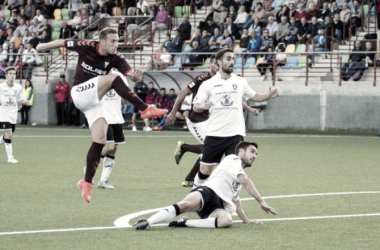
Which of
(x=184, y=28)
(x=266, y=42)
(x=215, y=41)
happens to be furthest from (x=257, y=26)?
(x=184, y=28)

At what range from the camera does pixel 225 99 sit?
12109mm

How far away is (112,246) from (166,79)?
1053 inches

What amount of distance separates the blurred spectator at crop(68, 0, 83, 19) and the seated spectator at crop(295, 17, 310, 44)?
1272 cm

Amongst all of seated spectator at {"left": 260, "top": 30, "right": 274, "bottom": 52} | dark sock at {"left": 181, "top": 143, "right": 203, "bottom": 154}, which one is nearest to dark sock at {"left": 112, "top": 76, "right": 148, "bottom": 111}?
dark sock at {"left": 181, "top": 143, "right": 203, "bottom": 154}

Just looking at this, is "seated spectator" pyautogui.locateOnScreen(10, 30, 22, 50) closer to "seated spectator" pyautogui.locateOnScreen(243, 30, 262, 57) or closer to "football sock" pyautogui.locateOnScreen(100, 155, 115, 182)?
"seated spectator" pyautogui.locateOnScreen(243, 30, 262, 57)

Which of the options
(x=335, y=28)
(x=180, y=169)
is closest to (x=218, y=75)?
(x=180, y=169)

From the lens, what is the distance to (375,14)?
107 ft

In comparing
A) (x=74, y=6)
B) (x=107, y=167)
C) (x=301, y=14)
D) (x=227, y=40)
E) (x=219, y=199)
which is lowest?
(x=107, y=167)

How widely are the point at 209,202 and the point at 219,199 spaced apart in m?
0.15

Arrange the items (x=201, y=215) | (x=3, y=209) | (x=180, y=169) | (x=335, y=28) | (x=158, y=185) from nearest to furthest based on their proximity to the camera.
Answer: (x=201, y=215), (x=3, y=209), (x=158, y=185), (x=180, y=169), (x=335, y=28)

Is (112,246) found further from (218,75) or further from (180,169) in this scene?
(180,169)

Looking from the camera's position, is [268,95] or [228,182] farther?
[268,95]

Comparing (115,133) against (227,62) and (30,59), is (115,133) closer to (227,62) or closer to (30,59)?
(227,62)

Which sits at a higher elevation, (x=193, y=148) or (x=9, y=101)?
(x=9, y=101)
